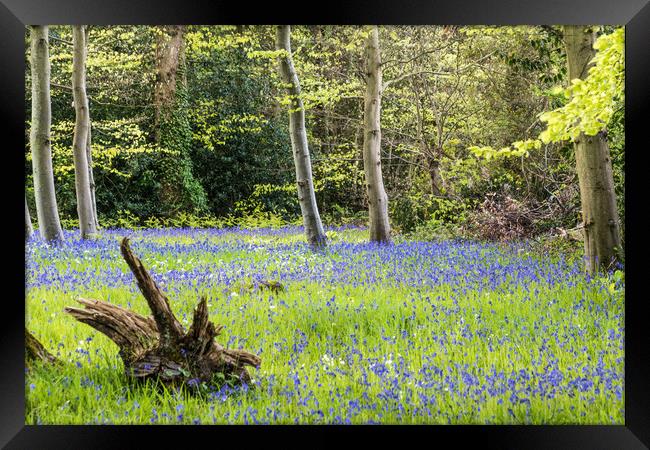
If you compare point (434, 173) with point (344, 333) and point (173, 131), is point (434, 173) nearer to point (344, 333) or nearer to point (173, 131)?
point (344, 333)

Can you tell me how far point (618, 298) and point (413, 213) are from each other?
9.72 ft

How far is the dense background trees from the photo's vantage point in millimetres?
5074

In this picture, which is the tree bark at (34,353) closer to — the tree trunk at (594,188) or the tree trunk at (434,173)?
the tree trunk at (434,173)

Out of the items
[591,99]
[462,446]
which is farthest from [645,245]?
[462,446]

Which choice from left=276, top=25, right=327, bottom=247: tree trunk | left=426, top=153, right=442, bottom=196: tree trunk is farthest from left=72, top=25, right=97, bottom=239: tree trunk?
left=426, top=153, right=442, bottom=196: tree trunk

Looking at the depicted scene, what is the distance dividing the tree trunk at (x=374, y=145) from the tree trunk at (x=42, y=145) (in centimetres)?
312

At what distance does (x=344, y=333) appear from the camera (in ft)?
14.6

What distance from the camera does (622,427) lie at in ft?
12.4

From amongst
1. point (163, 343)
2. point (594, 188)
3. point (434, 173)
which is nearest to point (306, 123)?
point (434, 173)

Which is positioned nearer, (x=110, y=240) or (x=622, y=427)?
(x=622, y=427)

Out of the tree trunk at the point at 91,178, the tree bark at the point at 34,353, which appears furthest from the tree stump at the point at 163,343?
the tree trunk at the point at 91,178

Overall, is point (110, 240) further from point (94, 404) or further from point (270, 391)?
point (270, 391)

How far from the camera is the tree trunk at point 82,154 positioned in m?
4.95
